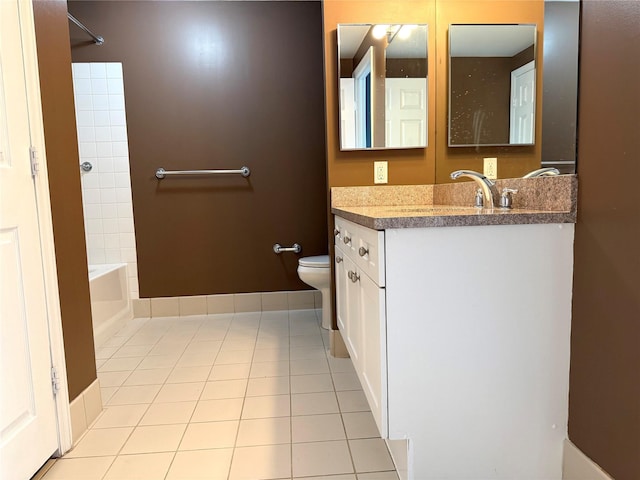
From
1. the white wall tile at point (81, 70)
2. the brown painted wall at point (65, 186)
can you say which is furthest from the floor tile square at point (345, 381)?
the white wall tile at point (81, 70)

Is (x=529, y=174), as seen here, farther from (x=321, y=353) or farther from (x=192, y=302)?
(x=192, y=302)

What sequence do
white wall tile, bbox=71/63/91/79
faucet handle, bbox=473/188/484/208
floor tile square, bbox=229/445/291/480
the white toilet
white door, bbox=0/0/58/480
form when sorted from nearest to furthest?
white door, bbox=0/0/58/480 → floor tile square, bbox=229/445/291/480 → faucet handle, bbox=473/188/484/208 → the white toilet → white wall tile, bbox=71/63/91/79

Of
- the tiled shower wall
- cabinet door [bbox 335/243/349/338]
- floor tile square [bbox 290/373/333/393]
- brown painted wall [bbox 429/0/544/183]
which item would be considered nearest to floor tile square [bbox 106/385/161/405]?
floor tile square [bbox 290/373/333/393]

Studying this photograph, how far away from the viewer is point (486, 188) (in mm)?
1562

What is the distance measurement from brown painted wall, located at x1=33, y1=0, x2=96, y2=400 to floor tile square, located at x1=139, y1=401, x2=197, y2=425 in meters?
0.28

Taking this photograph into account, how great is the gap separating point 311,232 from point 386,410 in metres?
2.14

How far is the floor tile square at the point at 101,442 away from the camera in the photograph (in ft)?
4.85

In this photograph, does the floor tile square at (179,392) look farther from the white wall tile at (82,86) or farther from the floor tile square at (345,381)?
the white wall tile at (82,86)

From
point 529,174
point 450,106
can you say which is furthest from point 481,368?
point 450,106

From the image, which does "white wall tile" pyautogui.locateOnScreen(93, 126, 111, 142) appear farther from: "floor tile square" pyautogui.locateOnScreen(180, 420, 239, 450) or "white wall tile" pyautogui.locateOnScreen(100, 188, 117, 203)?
"floor tile square" pyautogui.locateOnScreen(180, 420, 239, 450)

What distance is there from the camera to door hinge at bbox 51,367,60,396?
1.43 meters

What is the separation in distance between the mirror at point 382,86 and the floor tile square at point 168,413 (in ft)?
4.75

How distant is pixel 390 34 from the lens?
2.12 metres

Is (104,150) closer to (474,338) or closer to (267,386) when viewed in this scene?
(267,386)
